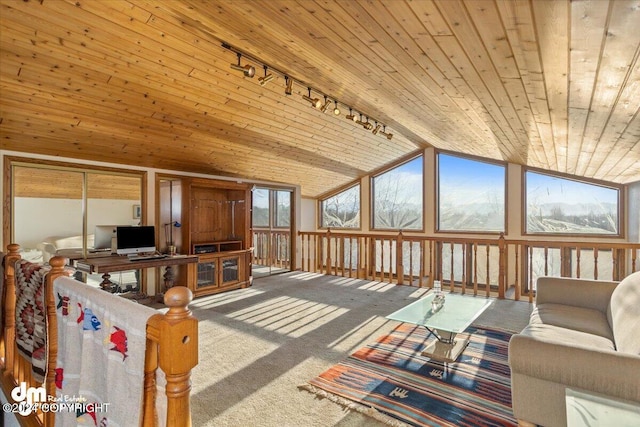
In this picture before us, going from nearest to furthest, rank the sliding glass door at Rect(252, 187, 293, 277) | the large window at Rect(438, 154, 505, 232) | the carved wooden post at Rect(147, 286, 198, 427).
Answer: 1. the carved wooden post at Rect(147, 286, 198, 427)
2. the large window at Rect(438, 154, 505, 232)
3. the sliding glass door at Rect(252, 187, 293, 277)

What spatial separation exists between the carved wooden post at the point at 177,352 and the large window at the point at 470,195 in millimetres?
7151

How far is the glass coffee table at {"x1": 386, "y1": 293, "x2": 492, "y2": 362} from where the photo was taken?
268cm

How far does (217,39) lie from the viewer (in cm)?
300

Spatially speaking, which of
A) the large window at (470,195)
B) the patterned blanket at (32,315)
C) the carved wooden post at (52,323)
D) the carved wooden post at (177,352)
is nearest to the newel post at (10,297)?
the patterned blanket at (32,315)

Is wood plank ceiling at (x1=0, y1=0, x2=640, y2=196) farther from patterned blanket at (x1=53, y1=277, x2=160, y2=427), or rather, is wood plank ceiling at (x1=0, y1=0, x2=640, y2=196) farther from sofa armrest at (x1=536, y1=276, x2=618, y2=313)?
patterned blanket at (x1=53, y1=277, x2=160, y2=427)

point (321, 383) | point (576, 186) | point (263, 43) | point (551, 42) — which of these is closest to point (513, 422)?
point (321, 383)

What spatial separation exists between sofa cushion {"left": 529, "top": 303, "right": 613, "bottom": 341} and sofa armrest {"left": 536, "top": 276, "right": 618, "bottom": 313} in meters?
0.07

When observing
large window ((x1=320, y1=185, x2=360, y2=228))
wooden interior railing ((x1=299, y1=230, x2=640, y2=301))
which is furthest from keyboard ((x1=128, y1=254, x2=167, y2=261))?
large window ((x1=320, y1=185, x2=360, y2=228))

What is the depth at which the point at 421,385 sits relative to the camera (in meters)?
2.38

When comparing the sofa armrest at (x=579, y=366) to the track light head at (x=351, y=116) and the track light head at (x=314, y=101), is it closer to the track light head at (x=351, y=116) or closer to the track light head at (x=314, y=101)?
the track light head at (x=314, y=101)

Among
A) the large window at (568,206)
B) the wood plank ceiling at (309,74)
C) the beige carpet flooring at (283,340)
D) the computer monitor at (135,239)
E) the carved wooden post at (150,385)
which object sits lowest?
the beige carpet flooring at (283,340)

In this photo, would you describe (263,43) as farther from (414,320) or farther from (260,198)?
(260,198)

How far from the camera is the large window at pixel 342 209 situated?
28.2 feet

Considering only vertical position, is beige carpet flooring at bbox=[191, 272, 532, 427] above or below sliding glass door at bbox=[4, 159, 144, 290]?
below
